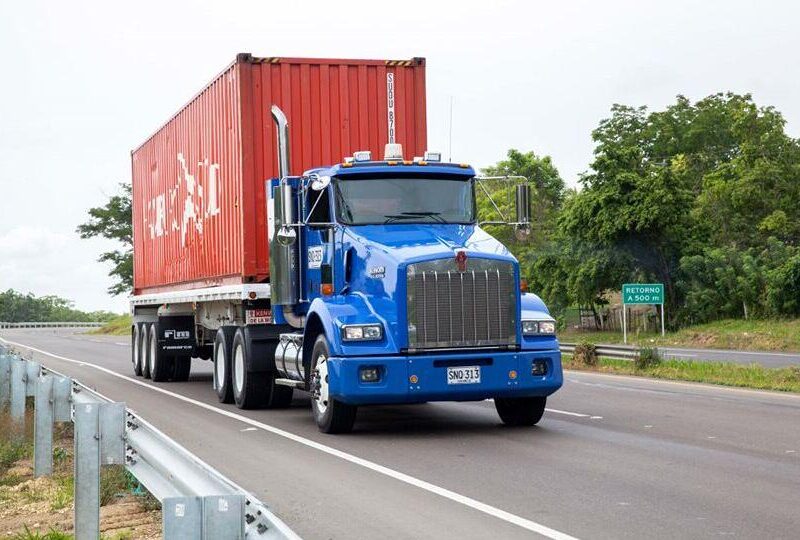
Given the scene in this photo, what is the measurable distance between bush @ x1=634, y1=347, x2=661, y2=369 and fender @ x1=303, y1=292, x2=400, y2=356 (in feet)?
43.4

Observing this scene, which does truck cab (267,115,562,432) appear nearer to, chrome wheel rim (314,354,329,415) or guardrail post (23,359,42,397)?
chrome wheel rim (314,354,329,415)

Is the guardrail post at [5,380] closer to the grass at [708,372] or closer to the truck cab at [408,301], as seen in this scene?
the truck cab at [408,301]

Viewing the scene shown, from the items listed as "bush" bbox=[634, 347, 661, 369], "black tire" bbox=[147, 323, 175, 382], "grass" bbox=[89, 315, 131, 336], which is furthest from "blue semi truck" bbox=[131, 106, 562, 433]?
"grass" bbox=[89, 315, 131, 336]

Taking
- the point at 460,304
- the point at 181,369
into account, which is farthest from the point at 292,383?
the point at 181,369

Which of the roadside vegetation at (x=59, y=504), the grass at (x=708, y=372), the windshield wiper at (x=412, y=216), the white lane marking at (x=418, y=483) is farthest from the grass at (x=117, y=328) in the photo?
the roadside vegetation at (x=59, y=504)

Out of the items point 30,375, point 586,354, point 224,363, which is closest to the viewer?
point 30,375

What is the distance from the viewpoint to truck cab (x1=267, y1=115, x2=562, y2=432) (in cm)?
1288

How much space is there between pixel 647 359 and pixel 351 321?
45.6ft

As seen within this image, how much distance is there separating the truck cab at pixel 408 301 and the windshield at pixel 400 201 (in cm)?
1

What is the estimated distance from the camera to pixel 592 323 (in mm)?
58625

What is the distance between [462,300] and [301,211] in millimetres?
3036

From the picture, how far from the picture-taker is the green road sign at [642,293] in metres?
35.1

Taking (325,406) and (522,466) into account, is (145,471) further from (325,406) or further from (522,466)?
(325,406)

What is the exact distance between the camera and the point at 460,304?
13031 mm
